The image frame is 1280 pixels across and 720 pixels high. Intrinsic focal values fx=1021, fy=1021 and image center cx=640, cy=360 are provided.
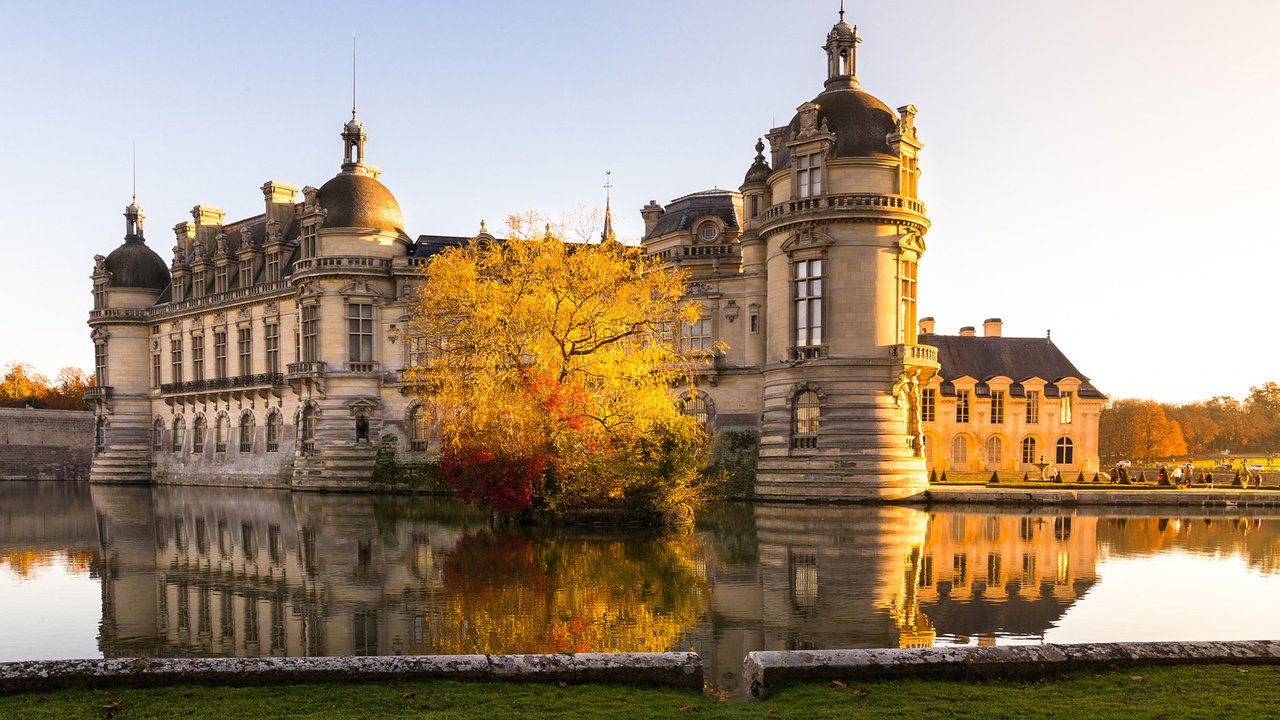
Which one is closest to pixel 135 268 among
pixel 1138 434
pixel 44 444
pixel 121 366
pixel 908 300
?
pixel 121 366

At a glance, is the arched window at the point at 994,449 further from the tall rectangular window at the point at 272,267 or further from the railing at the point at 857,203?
the tall rectangular window at the point at 272,267

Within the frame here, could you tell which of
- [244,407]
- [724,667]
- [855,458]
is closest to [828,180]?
[855,458]

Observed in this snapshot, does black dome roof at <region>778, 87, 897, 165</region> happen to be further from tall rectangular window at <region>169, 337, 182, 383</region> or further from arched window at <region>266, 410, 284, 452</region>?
tall rectangular window at <region>169, 337, 182, 383</region>

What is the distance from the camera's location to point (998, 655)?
970cm

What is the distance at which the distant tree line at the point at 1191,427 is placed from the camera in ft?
268

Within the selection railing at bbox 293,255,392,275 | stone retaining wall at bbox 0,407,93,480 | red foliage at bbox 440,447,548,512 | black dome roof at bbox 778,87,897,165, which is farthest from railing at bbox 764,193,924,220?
stone retaining wall at bbox 0,407,93,480

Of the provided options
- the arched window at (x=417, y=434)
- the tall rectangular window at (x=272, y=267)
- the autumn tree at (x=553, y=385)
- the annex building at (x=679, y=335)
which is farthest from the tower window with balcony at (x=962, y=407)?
the tall rectangular window at (x=272, y=267)

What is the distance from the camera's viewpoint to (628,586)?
658 inches

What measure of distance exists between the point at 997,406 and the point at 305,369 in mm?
36499

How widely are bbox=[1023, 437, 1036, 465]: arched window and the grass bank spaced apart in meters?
49.3

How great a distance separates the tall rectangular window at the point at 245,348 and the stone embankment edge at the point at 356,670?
160ft

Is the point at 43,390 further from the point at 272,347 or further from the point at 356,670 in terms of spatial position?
the point at 356,670

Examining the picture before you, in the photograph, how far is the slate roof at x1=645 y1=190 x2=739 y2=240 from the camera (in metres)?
45.7

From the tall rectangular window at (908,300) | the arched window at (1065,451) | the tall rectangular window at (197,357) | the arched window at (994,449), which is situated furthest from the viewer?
the tall rectangular window at (197,357)
